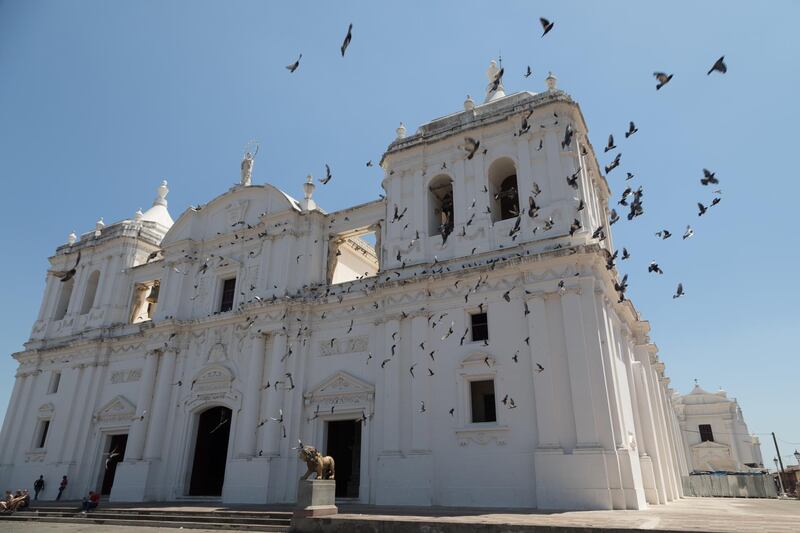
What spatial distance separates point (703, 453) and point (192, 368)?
134 feet

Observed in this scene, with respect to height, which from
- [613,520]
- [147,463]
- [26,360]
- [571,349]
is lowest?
[613,520]

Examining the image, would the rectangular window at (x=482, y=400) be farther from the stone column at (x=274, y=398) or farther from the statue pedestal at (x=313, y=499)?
the stone column at (x=274, y=398)

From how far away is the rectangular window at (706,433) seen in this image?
42.7 metres

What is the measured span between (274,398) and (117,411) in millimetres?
8448

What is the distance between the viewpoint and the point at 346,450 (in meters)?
18.2

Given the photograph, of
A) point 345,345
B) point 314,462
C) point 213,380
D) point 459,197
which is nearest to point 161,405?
point 213,380

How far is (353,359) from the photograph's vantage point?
695 inches

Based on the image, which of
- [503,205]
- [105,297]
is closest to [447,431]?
[503,205]

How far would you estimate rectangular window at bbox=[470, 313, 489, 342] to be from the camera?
51.1 ft

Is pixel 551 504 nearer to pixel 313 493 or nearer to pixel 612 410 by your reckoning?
pixel 612 410

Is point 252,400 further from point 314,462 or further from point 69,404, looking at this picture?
point 69,404

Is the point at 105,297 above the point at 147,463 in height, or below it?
above

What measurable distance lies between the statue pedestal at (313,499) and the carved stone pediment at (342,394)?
482cm

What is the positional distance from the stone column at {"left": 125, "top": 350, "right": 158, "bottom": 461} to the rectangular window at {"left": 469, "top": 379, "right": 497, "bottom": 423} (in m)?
13.1
